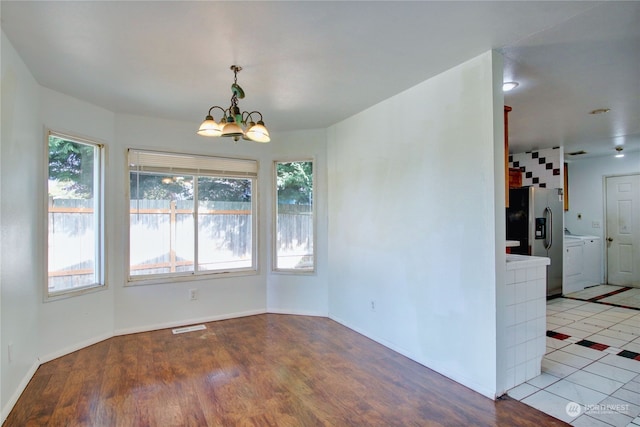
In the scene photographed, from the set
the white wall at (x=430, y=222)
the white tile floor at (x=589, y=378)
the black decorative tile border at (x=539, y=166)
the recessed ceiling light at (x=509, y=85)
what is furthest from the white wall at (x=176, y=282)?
the black decorative tile border at (x=539, y=166)

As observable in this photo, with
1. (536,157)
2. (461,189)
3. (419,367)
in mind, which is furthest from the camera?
(536,157)

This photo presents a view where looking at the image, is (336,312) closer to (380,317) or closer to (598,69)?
(380,317)

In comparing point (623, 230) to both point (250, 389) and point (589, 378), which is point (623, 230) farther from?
point (250, 389)

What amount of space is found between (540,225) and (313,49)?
4.76 meters

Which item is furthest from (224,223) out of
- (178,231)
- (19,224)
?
(19,224)

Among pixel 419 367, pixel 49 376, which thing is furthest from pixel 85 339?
pixel 419 367

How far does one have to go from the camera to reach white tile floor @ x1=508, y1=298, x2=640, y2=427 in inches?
88.0

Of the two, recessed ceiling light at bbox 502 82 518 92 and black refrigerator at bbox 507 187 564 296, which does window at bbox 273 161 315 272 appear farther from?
black refrigerator at bbox 507 187 564 296

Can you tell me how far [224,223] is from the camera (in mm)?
4527

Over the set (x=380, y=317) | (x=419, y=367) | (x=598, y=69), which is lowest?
(x=419, y=367)

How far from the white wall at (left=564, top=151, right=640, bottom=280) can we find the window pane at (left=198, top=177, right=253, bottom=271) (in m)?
6.51

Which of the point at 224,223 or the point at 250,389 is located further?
the point at 224,223

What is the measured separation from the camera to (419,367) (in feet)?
9.70

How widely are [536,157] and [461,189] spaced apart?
Result: 4177 millimetres
